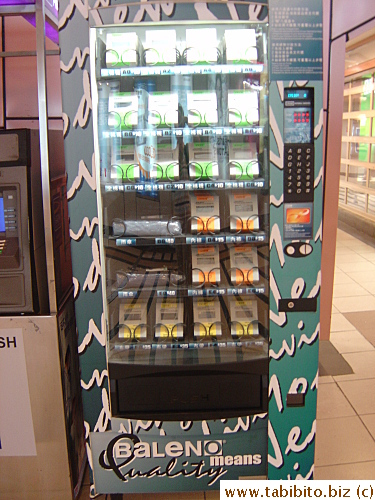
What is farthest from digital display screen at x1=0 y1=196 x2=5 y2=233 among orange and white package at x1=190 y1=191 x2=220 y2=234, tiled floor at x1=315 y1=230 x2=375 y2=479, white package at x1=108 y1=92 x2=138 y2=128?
tiled floor at x1=315 y1=230 x2=375 y2=479

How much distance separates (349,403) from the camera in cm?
291

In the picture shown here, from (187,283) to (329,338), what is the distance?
213 cm

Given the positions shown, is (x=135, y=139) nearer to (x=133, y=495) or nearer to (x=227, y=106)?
(x=227, y=106)

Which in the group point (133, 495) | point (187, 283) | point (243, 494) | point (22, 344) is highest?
point (187, 283)

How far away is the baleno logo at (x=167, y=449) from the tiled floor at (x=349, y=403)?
36 cm

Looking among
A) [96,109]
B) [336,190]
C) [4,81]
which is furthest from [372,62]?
[96,109]

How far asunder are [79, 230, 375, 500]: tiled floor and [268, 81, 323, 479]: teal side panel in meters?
0.44

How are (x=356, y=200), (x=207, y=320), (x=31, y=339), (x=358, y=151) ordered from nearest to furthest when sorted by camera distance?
(x=31, y=339)
(x=207, y=320)
(x=356, y=200)
(x=358, y=151)

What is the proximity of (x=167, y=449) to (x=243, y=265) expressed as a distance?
2.85ft

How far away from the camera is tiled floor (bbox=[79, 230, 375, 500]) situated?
7.64 ft

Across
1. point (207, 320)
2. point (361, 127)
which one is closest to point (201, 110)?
point (207, 320)

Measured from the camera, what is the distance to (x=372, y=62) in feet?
24.7

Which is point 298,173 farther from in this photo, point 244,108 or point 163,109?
point 163,109

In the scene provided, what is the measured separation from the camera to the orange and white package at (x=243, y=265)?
6.63 feet
